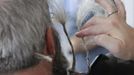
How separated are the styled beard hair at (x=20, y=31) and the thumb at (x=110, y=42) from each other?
13.9 inches

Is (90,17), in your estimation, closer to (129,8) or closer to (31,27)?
(31,27)

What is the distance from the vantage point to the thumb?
1055 millimetres

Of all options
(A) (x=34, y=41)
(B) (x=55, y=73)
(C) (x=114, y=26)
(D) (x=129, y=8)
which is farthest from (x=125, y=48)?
(D) (x=129, y=8)

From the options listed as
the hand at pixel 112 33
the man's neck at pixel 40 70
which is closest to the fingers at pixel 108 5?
the hand at pixel 112 33

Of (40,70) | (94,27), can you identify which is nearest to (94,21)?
(94,27)

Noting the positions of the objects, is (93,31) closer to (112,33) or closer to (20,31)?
(112,33)

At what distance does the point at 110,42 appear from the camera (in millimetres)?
1050

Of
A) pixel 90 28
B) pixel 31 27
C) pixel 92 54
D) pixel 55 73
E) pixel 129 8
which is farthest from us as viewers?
pixel 129 8

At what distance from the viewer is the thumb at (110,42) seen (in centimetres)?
105

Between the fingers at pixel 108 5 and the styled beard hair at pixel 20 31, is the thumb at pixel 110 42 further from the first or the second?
the styled beard hair at pixel 20 31

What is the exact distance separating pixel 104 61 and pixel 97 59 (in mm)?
26

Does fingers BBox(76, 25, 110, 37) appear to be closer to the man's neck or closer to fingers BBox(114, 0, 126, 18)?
fingers BBox(114, 0, 126, 18)

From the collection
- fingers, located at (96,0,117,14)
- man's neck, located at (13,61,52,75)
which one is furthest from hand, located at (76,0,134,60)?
man's neck, located at (13,61,52,75)

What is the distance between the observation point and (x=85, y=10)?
42.7 inches
